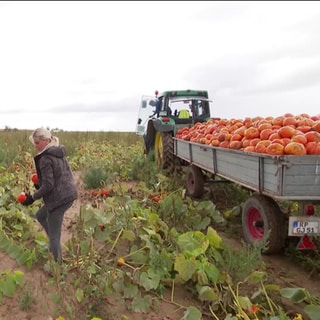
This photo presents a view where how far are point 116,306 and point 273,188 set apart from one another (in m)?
1.89

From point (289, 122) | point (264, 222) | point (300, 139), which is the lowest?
point (264, 222)

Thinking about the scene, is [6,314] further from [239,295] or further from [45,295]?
[239,295]

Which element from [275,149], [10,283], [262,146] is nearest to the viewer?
[10,283]

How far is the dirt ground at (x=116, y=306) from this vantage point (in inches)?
136

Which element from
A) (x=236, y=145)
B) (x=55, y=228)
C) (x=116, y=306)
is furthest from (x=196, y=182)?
(x=116, y=306)

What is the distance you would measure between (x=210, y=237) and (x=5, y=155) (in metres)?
5.58

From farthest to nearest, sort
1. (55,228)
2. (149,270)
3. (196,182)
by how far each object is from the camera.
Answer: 1. (196,182)
2. (55,228)
3. (149,270)

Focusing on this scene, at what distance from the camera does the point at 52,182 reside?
13.1 feet

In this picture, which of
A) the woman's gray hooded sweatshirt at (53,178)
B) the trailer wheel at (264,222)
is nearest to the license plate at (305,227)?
the trailer wheel at (264,222)

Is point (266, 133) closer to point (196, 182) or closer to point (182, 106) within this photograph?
point (196, 182)

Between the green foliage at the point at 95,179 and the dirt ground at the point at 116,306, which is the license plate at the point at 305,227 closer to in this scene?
the dirt ground at the point at 116,306

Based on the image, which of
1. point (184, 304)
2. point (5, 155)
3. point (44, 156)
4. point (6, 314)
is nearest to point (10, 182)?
point (5, 155)

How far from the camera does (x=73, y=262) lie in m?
3.90

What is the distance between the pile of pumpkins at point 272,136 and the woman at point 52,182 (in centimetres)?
216
